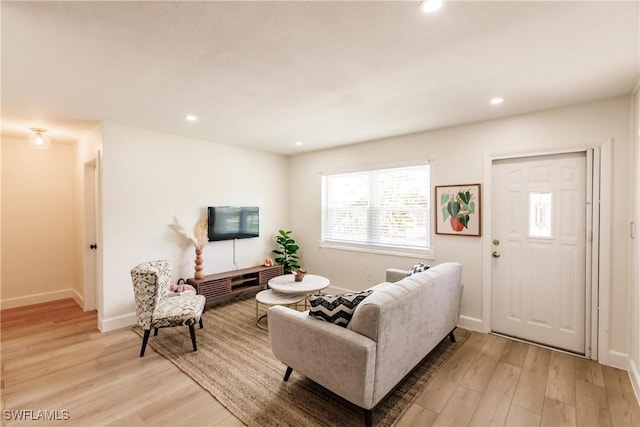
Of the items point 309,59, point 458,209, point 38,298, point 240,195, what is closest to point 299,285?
point 240,195

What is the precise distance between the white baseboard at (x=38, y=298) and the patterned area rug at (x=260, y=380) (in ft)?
7.34

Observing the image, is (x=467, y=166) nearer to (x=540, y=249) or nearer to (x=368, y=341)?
(x=540, y=249)

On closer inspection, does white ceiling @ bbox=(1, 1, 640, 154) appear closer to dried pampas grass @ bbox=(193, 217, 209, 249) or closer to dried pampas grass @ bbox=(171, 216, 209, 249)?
dried pampas grass @ bbox=(171, 216, 209, 249)

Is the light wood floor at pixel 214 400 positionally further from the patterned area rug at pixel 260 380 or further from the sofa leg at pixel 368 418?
the sofa leg at pixel 368 418

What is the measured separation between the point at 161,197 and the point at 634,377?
524 cm

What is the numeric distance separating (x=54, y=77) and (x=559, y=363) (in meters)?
5.07

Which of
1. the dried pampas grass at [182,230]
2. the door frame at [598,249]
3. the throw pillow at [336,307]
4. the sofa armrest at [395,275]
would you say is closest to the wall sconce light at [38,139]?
the dried pampas grass at [182,230]

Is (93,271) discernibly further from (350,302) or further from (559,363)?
(559,363)

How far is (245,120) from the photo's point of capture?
3391mm

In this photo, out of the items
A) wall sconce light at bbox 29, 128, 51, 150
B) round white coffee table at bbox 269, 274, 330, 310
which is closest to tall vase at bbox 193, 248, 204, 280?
round white coffee table at bbox 269, 274, 330, 310

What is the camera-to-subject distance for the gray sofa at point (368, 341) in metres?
1.78

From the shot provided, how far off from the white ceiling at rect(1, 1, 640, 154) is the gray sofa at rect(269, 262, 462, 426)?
5.46 feet

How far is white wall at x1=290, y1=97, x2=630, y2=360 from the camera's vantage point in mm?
2609

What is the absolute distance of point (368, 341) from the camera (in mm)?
1766
